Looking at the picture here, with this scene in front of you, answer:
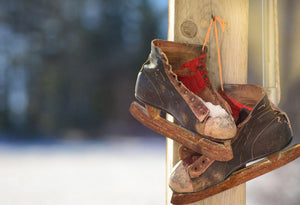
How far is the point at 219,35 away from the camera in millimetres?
719

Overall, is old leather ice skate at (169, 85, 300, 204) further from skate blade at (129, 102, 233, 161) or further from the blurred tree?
the blurred tree

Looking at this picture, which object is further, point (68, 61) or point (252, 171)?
point (68, 61)

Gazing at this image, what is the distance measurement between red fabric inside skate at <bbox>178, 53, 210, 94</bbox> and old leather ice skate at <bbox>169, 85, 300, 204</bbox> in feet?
0.42

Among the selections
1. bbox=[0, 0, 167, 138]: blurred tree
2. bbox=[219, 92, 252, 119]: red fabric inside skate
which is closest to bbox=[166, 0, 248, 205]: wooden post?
bbox=[219, 92, 252, 119]: red fabric inside skate

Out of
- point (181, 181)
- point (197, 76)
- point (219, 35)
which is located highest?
point (219, 35)

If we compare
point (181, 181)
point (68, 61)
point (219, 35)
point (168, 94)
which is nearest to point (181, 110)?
point (168, 94)

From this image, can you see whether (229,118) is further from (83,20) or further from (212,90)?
(83,20)

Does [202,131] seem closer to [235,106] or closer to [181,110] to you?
[181,110]

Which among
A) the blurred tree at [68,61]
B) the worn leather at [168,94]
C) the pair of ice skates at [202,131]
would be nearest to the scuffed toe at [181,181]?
the pair of ice skates at [202,131]

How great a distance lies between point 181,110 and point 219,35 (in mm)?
282

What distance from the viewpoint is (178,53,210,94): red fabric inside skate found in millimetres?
625

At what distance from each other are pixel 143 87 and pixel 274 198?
3.40 feet

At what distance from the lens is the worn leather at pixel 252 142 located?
22.6 inches

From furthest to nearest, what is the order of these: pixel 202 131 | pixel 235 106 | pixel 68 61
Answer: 1. pixel 68 61
2. pixel 235 106
3. pixel 202 131
